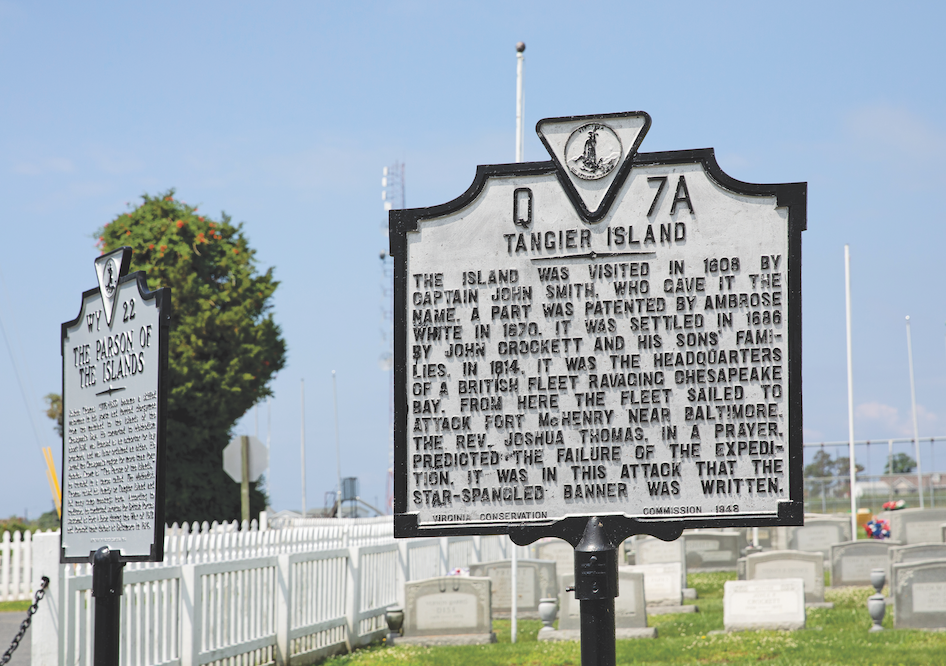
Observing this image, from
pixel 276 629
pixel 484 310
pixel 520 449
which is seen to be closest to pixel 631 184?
pixel 484 310

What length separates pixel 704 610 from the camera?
16.3 metres

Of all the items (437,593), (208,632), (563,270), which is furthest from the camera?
(437,593)

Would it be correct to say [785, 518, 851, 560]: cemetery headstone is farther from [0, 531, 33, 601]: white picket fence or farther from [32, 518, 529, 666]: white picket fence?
[0, 531, 33, 601]: white picket fence

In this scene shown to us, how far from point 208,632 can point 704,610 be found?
8.75 m

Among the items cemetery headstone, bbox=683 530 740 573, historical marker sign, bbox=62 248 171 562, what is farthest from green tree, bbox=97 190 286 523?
historical marker sign, bbox=62 248 171 562

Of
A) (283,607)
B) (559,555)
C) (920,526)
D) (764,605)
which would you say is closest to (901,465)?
(920,526)

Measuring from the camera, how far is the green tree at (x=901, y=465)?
45938 mm

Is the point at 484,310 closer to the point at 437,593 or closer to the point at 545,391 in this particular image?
the point at 545,391

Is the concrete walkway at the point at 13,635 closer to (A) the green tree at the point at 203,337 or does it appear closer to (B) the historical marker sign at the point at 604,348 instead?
(A) the green tree at the point at 203,337

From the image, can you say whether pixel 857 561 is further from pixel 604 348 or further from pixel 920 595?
pixel 604 348

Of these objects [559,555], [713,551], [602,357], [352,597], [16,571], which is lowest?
[16,571]

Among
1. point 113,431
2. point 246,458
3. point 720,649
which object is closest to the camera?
point 113,431

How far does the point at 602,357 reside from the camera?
4973mm

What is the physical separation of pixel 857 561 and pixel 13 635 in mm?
14295
